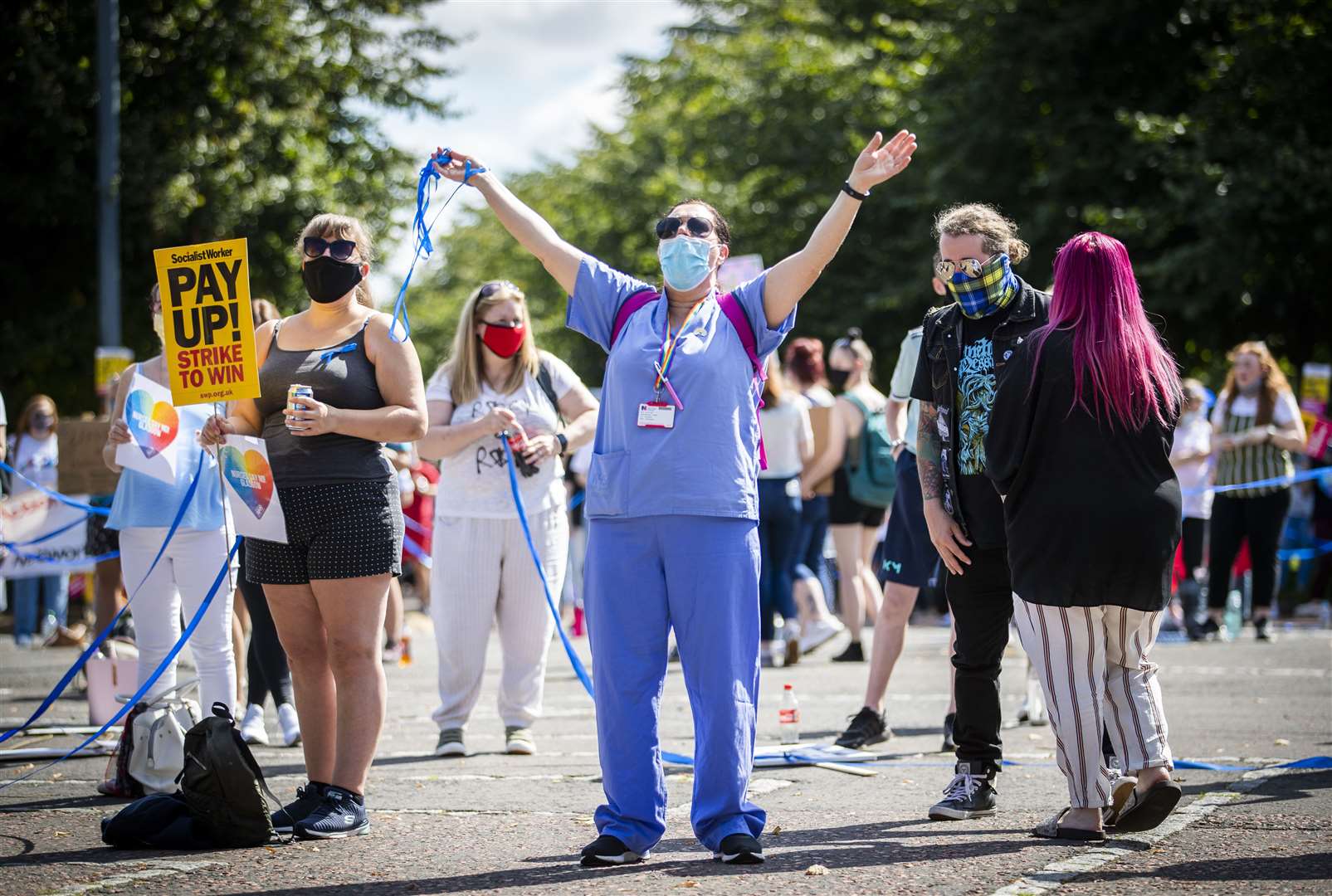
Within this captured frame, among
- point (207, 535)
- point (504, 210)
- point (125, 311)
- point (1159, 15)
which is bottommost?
point (207, 535)

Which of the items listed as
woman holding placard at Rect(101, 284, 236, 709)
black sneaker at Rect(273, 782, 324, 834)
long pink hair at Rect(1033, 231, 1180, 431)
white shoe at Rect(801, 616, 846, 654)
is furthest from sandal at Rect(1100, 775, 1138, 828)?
white shoe at Rect(801, 616, 846, 654)

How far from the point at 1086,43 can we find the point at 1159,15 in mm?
1080

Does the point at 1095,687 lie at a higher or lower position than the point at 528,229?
lower

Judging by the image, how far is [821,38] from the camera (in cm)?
3347

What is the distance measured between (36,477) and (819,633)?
23.4ft

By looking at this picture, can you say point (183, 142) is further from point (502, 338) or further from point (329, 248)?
point (329, 248)

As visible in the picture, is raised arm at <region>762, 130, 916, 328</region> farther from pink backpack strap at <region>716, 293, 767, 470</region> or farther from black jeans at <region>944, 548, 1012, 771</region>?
black jeans at <region>944, 548, 1012, 771</region>

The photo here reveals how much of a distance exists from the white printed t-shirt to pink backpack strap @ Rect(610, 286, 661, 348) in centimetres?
267

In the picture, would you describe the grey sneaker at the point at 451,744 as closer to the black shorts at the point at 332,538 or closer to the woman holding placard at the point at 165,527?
the woman holding placard at the point at 165,527

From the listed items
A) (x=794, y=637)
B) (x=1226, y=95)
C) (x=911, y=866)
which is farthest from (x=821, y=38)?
(x=911, y=866)

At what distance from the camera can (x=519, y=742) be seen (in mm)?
7930

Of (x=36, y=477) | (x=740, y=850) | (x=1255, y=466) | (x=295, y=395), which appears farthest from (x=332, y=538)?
(x=36, y=477)

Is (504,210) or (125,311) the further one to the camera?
(125,311)

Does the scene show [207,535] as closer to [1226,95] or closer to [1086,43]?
[1226,95]
